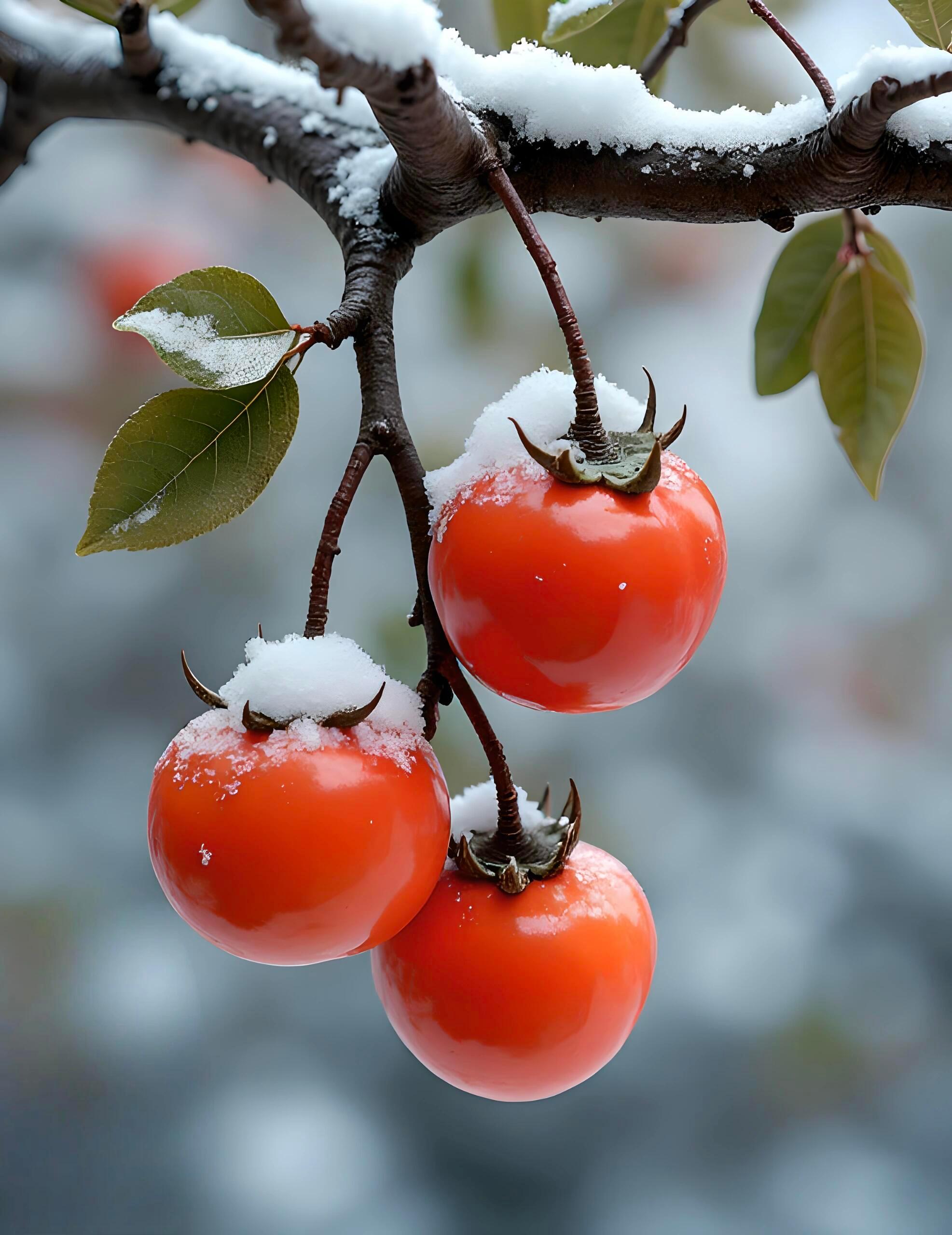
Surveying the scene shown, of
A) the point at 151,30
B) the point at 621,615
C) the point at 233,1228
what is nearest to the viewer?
the point at 621,615

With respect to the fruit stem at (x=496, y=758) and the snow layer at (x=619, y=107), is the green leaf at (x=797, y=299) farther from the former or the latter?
the fruit stem at (x=496, y=758)

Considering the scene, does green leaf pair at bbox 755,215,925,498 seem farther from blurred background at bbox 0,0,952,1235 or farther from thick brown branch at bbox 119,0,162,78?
blurred background at bbox 0,0,952,1235

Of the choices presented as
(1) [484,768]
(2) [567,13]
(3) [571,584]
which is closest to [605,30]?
(2) [567,13]

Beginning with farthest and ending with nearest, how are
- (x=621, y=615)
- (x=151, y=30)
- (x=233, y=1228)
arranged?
1. (x=233, y=1228)
2. (x=151, y=30)
3. (x=621, y=615)

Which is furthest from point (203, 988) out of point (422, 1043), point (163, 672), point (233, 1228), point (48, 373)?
point (422, 1043)

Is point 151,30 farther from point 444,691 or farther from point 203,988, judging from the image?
point 203,988

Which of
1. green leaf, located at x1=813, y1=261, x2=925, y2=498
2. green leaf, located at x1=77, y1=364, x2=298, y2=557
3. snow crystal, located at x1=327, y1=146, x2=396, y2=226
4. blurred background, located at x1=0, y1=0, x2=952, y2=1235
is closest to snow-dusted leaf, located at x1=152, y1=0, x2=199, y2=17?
snow crystal, located at x1=327, y1=146, x2=396, y2=226

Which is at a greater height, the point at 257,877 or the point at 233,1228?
the point at 257,877
